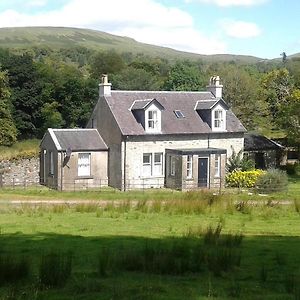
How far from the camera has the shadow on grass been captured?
9.90 meters

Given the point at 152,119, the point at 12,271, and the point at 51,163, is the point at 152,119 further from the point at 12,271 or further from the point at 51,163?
the point at 12,271

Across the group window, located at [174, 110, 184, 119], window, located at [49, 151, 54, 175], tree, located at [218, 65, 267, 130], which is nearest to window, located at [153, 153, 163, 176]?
window, located at [174, 110, 184, 119]

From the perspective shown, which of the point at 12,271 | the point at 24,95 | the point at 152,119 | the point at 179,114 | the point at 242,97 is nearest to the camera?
the point at 12,271

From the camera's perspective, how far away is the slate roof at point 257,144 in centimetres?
4934

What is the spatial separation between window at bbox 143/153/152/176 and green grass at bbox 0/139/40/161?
1174 centimetres

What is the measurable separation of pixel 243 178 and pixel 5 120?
30778mm

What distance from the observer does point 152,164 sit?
140 feet

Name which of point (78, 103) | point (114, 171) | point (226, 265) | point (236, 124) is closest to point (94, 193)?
point (114, 171)

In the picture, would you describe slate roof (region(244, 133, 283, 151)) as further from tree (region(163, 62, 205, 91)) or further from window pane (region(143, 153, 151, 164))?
tree (region(163, 62, 205, 91))

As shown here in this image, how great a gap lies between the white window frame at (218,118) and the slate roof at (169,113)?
556mm

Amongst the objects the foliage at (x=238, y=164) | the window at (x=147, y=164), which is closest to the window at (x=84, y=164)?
the window at (x=147, y=164)

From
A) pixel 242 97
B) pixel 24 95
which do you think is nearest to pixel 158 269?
pixel 24 95

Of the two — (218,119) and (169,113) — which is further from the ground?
(169,113)

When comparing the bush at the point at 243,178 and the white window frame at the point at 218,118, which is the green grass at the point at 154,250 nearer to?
the bush at the point at 243,178
